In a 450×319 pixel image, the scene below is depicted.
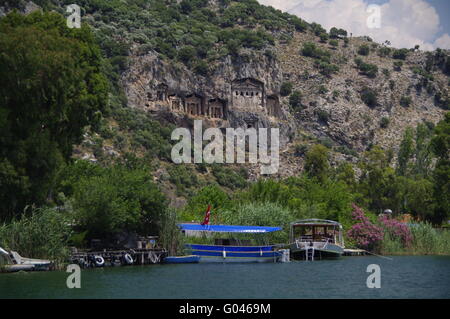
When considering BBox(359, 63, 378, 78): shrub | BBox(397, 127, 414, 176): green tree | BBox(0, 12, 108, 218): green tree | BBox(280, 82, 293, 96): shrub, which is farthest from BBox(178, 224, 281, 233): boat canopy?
BBox(359, 63, 378, 78): shrub

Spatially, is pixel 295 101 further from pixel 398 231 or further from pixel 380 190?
pixel 398 231

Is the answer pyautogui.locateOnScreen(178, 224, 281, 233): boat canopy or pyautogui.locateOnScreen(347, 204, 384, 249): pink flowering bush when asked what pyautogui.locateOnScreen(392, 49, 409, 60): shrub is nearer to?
pyautogui.locateOnScreen(347, 204, 384, 249): pink flowering bush

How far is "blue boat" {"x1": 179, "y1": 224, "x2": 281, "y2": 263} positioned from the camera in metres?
63.2

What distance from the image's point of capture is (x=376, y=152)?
111938 millimetres

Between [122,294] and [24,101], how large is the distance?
19283 mm

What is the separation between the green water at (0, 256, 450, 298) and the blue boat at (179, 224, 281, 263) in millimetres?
2637

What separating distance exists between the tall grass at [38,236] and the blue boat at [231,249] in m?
12.8

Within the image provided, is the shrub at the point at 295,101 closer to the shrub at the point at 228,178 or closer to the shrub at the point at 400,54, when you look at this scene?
the shrub at the point at 228,178

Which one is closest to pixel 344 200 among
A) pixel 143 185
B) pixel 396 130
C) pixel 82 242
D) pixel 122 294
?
pixel 143 185

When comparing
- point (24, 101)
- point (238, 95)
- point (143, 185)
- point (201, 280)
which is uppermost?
point (238, 95)

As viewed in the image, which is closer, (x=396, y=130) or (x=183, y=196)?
(x=183, y=196)

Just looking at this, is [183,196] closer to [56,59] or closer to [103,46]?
[103,46]

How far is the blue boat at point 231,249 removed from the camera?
63.2m

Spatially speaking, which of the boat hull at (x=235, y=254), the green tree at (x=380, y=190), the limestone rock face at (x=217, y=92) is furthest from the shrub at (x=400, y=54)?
the boat hull at (x=235, y=254)
